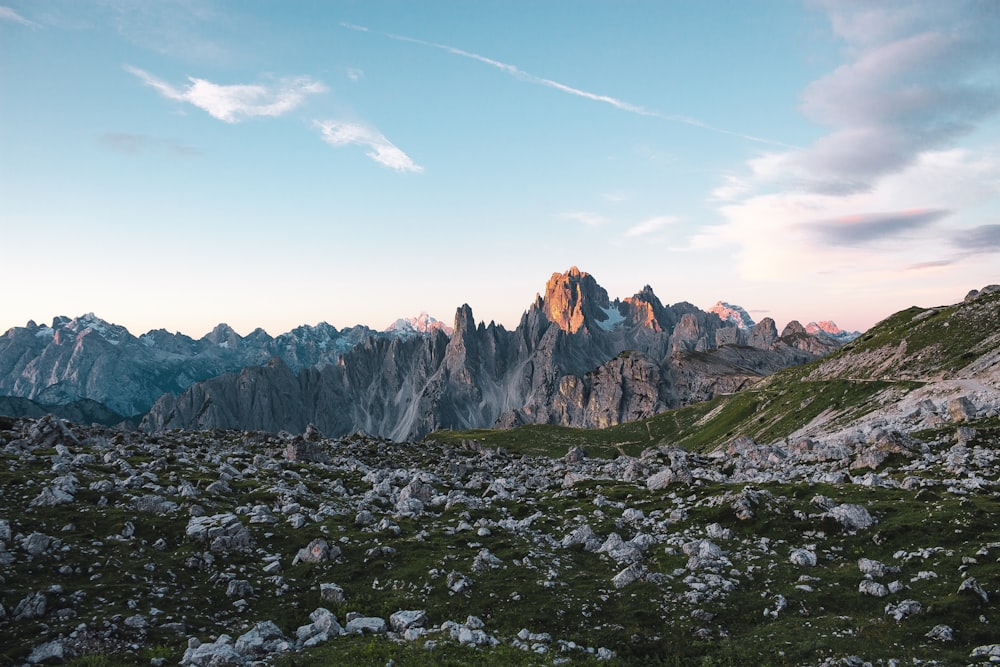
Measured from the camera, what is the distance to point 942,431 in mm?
52531

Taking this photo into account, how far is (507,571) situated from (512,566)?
88cm

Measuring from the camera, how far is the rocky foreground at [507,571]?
20.0m

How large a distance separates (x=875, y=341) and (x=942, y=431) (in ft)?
302

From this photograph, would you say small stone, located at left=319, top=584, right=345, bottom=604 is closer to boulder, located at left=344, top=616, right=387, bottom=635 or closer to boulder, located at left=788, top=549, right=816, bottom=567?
boulder, located at left=344, top=616, right=387, bottom=635

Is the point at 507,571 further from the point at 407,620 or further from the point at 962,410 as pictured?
the point at 962,410

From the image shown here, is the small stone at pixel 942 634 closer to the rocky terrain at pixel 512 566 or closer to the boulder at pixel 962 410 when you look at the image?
the rocky terrain at pixel 512 566

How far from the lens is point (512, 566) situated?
1166 inches

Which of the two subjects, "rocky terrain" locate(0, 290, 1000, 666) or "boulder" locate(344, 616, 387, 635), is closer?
"rocky terrain" locate(0, 290, 1000, 666)

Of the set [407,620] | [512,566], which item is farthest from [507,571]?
[407,620]

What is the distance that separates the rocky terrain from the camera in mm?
20047

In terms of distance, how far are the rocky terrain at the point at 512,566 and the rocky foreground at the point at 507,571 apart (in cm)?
12

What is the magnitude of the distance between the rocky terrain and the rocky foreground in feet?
0.41

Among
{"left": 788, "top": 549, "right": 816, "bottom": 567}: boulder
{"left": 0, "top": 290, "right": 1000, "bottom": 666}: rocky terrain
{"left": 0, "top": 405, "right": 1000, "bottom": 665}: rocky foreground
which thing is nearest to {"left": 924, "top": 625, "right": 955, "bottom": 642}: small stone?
{"left": 0, "top": 290, "right": 1000, "bottom": 666}: rocky terrain

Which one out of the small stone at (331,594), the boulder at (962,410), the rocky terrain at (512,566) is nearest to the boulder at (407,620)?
the rocky terrain at (512,566)
